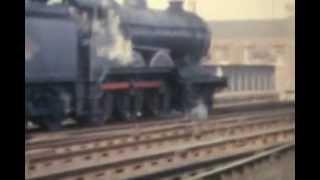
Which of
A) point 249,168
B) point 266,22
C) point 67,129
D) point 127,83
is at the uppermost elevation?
point 266,22

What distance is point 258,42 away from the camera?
2344 millimetres

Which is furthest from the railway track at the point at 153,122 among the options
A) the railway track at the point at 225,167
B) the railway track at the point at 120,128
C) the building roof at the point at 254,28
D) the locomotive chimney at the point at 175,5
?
the locomotive chimney at the point at 175,5

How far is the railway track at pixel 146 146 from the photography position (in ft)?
6.68

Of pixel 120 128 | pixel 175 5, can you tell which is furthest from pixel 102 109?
pixel 175 5

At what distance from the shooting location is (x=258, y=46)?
7.66ft

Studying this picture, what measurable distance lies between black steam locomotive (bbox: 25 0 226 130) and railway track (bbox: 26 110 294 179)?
8 cm

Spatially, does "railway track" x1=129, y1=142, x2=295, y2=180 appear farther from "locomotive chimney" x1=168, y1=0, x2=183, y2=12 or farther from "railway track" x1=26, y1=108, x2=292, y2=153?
"locomotive chimney" x1=168, y1=0, x2=183, y2=12

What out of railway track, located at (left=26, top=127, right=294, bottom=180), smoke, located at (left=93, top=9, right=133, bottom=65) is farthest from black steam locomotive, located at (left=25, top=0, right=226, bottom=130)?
railway track, located at (left=26, top=127, right=294, bottom=180)

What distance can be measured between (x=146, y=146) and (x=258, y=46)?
0.51 m

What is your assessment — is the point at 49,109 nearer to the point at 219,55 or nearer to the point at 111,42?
the point at 111,42
